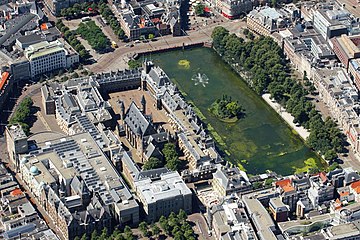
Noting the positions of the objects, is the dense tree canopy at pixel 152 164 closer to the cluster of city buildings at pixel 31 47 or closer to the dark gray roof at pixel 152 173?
the dark gray roof at pixel 152 173

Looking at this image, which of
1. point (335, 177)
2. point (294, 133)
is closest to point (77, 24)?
point (294, 133)

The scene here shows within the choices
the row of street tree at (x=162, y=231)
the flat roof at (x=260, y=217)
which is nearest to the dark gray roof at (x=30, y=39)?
the row of street tree at (x=162, y=231)

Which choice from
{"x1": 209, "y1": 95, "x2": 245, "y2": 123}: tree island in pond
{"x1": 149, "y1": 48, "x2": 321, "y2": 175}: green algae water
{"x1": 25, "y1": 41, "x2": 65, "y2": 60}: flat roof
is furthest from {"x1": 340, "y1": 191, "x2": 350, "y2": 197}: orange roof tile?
{"x1": 25, "y1": 41, "x2": 65, "y2": 60}: flat roof

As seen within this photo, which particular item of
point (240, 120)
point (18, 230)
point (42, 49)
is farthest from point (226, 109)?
point (18, 230)

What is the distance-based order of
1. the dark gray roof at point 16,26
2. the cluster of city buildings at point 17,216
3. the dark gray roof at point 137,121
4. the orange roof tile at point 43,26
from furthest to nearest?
the orange roof tile at point 43,26, the dark gray roof at point 16,26, the dark gray roof at point 137,121, the cluster of city buildings at point 17,216

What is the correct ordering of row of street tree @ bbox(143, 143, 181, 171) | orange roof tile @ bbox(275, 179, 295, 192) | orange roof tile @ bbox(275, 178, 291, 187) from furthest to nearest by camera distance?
row of street tree @ bbox(143, 143, 181, 171)
orange roof tile @ bbox(275, 178, 291, 187)
orange roof tile @ bbox(275, 179, 295, 192)

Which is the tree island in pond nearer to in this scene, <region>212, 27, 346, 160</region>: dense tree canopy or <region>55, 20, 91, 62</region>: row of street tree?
<region>212, 27, 346, 160</region>: dense tree canopy
